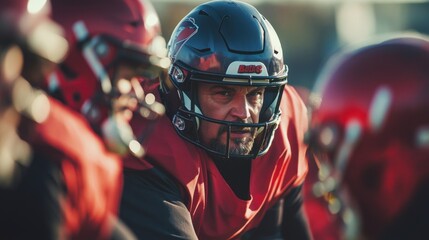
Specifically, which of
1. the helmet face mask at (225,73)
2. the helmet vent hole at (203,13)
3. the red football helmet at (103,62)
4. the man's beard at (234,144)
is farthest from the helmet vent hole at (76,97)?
the helmet vent hole at (203,13)

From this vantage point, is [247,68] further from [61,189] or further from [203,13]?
[61,189]

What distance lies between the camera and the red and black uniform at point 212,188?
11.4ft

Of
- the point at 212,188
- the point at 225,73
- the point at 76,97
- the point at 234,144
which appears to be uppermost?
the point at 76,97

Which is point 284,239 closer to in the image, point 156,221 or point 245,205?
point 245,205

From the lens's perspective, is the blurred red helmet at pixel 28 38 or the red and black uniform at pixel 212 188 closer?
the blurred red helmet at pixel 28 38

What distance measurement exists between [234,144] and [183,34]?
468 millimetres

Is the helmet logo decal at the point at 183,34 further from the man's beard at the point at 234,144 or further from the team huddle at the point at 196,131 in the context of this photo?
the man's beard at the point at 234,144

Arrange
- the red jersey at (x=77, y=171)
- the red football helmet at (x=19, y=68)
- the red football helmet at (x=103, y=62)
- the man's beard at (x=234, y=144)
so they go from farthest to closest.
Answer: the man's beard at (x=234, y=144), the red football helmet at (x=103, y=62), the red jersey at (x=77, y=171), the red football helmet at (x=19, y=68)

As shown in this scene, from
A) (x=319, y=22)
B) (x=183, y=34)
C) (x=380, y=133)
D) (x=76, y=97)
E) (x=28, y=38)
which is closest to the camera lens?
(x=28, y=38)

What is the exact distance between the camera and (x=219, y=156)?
3768mm

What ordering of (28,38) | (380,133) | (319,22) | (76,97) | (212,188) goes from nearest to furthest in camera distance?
1. (28,38)
2. (380,133)
3. (76,97)
4. (212,188)
5. (319,22)

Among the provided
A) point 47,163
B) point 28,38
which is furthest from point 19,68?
point 47,163

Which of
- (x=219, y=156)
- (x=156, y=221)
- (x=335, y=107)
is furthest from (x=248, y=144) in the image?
(x=335, y=107)

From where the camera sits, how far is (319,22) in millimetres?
23703
